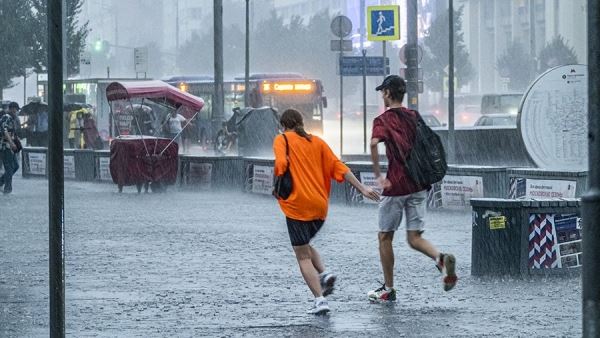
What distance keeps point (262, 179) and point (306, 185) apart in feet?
51.5

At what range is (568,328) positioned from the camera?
10.2 meters

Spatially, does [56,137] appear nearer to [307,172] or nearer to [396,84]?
[307,172]

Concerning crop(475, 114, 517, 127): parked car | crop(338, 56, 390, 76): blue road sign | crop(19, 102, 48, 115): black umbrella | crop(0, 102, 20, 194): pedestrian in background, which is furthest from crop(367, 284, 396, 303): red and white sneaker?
crop(19, 102, 48, 115): black umbrella

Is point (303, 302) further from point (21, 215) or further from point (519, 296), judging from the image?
point (21, 215)

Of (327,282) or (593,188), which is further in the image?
(327,282)

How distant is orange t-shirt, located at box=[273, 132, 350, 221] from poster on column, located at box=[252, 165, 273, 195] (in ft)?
49.3

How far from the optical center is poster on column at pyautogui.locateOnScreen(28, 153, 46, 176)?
35.2 m

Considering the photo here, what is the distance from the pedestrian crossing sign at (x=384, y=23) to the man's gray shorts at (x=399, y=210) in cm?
2112

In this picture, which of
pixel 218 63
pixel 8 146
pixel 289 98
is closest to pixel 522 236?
pixel 8 146

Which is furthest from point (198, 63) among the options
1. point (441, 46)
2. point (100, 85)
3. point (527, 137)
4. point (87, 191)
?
point (527, 137)

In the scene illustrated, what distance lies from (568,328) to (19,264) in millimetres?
6415

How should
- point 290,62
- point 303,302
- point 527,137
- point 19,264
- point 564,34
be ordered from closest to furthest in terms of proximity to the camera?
point 303,302
point 19,264
point 527,137
point 564,34
point 290,62

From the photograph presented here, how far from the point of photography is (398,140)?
11.6m

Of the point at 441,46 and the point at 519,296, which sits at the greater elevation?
the point at 441,46
